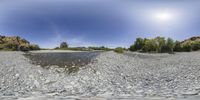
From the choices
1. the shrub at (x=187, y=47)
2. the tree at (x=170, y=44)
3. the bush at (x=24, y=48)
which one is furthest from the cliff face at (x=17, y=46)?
the shrub at (x=187, y=47)

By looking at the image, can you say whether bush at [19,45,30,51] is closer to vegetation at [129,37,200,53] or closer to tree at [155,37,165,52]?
vegetation at [129,37,200,53]

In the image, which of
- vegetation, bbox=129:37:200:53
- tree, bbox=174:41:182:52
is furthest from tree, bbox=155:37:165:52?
tree, bbox=174:41:182:52

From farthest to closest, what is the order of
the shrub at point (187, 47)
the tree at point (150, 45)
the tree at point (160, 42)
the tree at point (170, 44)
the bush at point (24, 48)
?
the tree at point (150, 45) → the shrub at point (187, 47) → the tree at point (160, 42) → the tree at point (170, 44) → the bush at point (24, 48)

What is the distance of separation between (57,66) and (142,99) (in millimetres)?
17135

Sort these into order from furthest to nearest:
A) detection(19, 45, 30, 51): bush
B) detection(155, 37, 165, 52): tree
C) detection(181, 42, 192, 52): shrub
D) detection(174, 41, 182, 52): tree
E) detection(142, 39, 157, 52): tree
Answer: detection(174, 41, 182, 52): tree
detection(142, 39, 157, 52): tree
detection(181, 42, 192, 52): shrub
detection(155, 37, 165, 52): tree
detection(19, 45, 30, 51): bush

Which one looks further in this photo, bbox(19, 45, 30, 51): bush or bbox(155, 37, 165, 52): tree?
bbox(155, 37, 165, 52): tree

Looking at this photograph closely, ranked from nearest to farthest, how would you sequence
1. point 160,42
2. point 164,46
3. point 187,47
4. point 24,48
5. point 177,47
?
point 24,48, point 164,46, point 160,42, point 187,47, point 177,47

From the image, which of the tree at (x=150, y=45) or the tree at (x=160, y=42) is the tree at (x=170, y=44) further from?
the tree at (x=150, y=45)

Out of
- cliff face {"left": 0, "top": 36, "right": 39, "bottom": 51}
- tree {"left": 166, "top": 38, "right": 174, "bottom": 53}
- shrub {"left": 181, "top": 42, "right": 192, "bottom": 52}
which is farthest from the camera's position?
shrub {"left": 181, "top": 42, "right": 192, "bottom": 52}

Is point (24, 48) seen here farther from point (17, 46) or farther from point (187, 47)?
point (187, 47)

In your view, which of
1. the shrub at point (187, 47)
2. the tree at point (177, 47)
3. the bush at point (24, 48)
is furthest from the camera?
the tree at point (177, 47)

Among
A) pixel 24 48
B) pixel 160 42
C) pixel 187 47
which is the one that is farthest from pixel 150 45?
pixel 24 48

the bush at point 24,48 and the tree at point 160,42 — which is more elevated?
the tree at point 160,42

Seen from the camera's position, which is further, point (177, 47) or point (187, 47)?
point (177, 47)
